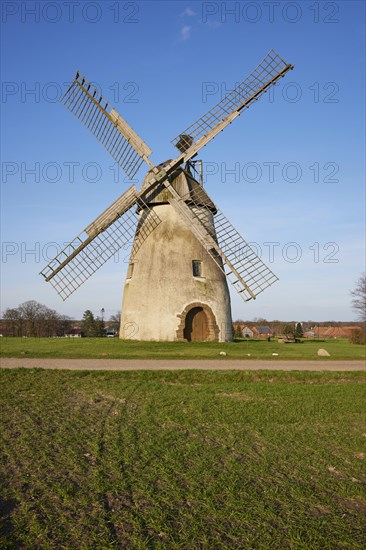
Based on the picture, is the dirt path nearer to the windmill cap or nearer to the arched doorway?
the arched doorway

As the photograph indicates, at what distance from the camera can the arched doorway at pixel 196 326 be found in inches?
899

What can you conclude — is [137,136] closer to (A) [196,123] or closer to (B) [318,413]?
(A) [196,123]

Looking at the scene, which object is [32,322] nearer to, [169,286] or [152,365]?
[169,286]

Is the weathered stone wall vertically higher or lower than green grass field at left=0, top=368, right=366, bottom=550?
higher

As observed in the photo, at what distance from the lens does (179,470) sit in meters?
5.18

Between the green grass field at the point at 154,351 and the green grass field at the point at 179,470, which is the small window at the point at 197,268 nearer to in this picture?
the green grass field at the point at 154,351

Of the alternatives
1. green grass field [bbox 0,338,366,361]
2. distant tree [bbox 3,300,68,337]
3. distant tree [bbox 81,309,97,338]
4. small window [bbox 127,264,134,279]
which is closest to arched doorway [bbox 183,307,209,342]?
green grass field [bbox 0,338,366,361]

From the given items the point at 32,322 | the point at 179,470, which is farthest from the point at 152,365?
the point at 32,322

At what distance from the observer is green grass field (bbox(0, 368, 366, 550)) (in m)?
3.76

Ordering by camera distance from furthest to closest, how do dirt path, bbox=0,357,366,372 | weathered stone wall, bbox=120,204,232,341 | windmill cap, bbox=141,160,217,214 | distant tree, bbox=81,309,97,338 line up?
distant tree, bbox=81,309,97,338 → windmill cap, bbox=141,160,217,214 → weathered stone wall, bbox=120,204,232,341 → dirt path, bbox=0,357,366,372

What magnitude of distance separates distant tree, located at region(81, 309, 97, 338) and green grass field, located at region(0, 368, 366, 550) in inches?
2092

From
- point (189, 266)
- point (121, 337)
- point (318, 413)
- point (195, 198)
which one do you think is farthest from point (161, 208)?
point (318, 413)

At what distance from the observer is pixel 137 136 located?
23469 millimetres

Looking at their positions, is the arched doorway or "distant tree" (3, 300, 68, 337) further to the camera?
"distant tree" (3, 300, 68, 337)
